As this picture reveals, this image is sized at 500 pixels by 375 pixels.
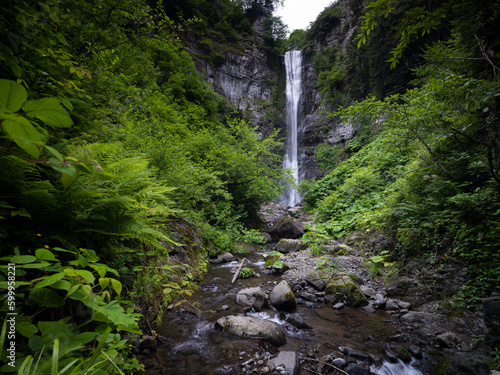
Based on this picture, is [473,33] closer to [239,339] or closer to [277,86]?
[239,339]

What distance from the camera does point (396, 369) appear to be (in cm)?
282

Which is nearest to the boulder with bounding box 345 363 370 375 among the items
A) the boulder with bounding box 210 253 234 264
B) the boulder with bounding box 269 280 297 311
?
the boulder with bounding box 269 280 297 311

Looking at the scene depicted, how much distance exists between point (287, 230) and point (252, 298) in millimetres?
6385

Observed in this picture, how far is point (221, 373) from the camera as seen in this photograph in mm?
2504

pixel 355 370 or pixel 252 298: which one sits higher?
pixel 252 298

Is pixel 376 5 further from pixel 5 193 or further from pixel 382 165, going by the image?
pixel 382 165

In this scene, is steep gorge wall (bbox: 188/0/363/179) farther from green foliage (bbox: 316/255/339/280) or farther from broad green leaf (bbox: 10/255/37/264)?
broad green leaf (bbox: 10/255/37/264)

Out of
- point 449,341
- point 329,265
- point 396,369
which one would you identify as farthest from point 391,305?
point 329,265

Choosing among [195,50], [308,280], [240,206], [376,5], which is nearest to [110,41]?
[376,5]

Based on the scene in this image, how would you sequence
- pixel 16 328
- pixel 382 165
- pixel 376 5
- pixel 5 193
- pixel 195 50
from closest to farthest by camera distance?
pixel 16 328 → pixel 5 193 → pixel 376 5 → pixel 382 165 → pixel 195 50

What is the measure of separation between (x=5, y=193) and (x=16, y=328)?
86 cm

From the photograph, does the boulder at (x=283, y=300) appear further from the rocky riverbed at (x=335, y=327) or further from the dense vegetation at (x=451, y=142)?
the dense vegetation at (x=451, y=142)

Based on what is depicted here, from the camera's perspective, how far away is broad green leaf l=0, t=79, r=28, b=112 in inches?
25.1

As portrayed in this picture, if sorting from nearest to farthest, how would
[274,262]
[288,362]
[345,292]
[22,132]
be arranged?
[22,132] < [288,362] < [345,292] < [274,262]
